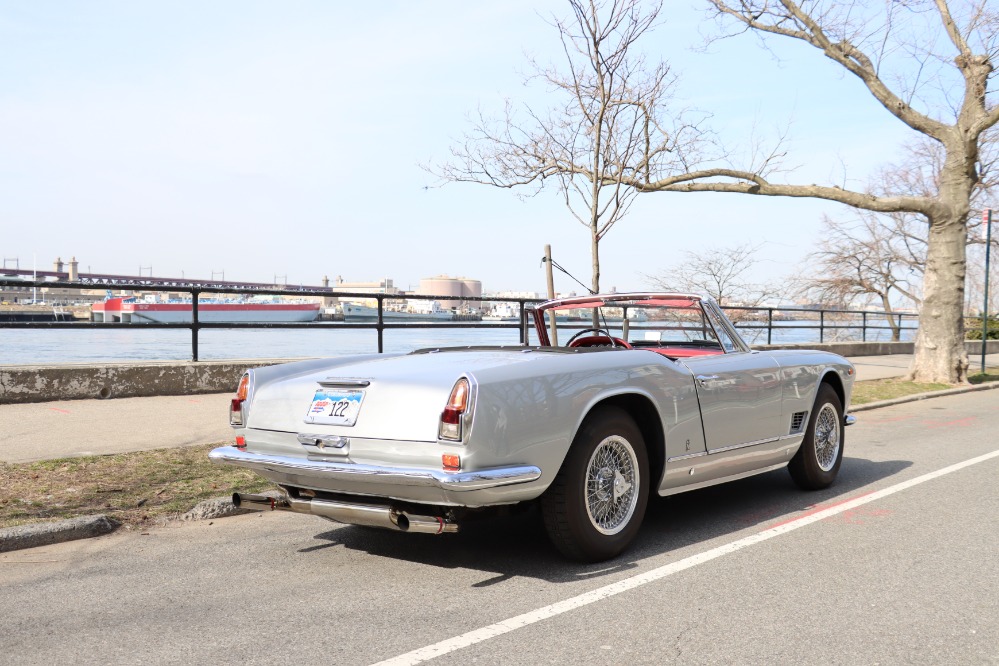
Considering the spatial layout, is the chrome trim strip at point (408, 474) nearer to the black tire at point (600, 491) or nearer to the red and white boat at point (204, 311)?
the black tire at point (600, 491)

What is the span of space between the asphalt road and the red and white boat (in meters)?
6.00

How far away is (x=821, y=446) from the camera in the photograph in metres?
6.53

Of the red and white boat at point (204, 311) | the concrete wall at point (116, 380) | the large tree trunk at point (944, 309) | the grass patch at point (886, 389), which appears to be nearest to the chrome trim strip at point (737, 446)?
the concrete wall at point (116, 380)

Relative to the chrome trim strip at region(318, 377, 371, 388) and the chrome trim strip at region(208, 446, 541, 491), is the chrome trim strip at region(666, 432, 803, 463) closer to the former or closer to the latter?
the chrome trim strip at region(208, 446, 541, 491)

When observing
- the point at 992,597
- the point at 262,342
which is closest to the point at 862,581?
the point at 992,597

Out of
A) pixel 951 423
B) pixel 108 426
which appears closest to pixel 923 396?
pixel 951 423

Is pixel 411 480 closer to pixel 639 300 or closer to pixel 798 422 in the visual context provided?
pixel 639 300

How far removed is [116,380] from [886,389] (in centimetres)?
1187

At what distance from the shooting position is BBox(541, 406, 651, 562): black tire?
427cm

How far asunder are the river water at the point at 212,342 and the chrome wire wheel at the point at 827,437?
5.13m

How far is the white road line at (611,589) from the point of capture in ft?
10.7

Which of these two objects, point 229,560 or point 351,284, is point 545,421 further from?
point 351,284

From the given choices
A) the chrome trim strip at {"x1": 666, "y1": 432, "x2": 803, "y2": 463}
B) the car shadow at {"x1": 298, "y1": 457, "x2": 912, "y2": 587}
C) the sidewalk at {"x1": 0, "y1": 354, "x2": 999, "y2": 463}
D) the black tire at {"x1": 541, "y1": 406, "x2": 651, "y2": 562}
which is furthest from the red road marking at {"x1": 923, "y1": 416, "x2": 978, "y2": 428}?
the sidewalk at {"x1": 0, "y1": 354, "x2": 999, "y2": 463}

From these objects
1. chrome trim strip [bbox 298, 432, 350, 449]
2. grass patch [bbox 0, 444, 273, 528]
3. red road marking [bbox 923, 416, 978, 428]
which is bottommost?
red road marking [bbox 923, 416, 978, 428]
